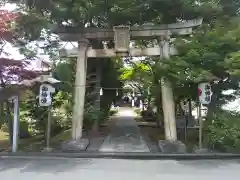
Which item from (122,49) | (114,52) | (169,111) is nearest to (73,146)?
(169,111)

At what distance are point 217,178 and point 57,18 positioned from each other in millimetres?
9785

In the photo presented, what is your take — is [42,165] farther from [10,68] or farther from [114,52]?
[114,52]

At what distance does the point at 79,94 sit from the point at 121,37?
2993 millimetres

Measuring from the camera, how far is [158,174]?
8.65 meters

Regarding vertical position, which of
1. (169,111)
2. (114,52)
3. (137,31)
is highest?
(137,31)

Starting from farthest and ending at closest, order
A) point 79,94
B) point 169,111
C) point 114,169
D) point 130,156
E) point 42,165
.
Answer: point 79,94 < point 169,111 < point 130,156 < point 42,165 < point 114,169

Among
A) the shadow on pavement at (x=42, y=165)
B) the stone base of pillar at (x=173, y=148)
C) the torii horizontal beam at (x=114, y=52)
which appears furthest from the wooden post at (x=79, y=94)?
the stone base of pillar at (x=173, y=148)

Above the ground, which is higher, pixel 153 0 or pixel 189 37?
pixel 153 0

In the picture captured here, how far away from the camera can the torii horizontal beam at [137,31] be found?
44.2 feet

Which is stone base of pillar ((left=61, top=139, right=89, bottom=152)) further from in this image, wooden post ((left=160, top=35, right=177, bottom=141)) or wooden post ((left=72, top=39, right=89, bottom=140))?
wooden post ((left=160, top=35, right=177, bottom=141))

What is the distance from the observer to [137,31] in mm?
13711

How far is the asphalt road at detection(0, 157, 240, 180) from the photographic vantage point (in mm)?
8250

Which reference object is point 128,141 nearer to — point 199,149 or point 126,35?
point 199,149

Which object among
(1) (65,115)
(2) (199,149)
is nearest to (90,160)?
(2) (199,149)
